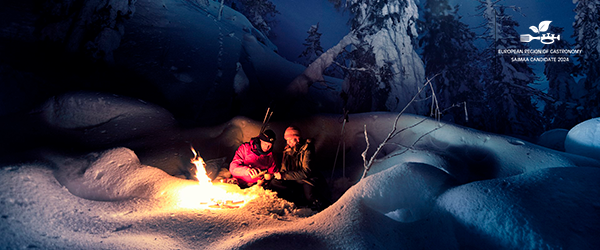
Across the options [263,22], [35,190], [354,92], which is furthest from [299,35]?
[35,190]

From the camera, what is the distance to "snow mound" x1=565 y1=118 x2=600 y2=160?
3.65 m

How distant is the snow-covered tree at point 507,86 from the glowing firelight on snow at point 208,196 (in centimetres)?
1132

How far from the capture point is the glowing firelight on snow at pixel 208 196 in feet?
8.90

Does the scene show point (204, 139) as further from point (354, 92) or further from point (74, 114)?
point (354, 92)

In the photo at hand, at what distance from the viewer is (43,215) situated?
73.2 inches

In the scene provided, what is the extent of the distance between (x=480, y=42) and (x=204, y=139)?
23606mm

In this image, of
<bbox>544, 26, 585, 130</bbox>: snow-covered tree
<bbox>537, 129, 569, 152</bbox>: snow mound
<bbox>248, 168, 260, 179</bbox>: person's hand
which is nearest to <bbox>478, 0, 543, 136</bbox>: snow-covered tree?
<bbox>544, 26, 585, 130</bbox>: snow-covered tree

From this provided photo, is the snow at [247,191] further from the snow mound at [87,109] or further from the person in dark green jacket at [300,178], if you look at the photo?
the person in dark green jacket at [300,178]

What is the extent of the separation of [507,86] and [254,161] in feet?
37.8

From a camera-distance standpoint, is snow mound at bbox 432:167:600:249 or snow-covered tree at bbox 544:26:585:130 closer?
snow mound at bbox 432:167:600:249

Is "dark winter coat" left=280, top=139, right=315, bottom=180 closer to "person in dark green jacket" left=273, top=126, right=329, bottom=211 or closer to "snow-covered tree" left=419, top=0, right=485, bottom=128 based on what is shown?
"person in dark green jacket" left=273, top=126, right=329, bottom=211

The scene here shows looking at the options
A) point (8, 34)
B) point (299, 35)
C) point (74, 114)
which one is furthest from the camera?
point (299, 35)

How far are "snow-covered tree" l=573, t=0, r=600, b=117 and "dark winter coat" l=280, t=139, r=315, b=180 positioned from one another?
11.5 metres

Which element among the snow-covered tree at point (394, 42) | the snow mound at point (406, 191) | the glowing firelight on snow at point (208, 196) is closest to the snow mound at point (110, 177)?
the glowing firelight on snow at point (208, 196)
